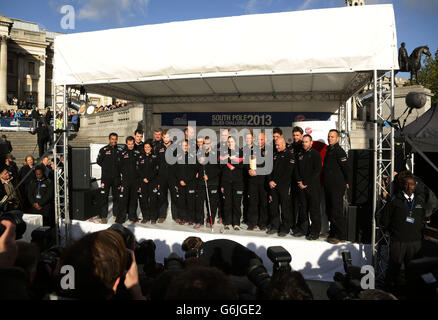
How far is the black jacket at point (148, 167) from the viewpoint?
5.37m

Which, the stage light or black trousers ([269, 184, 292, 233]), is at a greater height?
the stage light

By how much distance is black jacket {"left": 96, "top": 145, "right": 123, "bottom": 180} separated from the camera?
546 cm

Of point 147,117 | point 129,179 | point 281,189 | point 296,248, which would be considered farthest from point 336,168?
point 147,117

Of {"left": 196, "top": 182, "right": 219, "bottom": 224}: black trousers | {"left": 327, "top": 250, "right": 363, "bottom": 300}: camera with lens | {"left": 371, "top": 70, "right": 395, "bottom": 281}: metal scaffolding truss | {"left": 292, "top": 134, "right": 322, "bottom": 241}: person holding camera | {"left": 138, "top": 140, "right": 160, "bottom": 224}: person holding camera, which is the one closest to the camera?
{"left": 327, "top": 250, "right": 363, "bottom": 300}: camera with lens

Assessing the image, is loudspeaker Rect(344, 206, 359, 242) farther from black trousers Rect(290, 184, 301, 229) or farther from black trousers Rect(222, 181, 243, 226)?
black trousers Rect(222, 181, 243, 226)

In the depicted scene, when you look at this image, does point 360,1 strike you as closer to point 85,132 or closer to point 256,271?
point 85,132

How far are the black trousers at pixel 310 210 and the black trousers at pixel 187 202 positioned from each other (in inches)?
76.1

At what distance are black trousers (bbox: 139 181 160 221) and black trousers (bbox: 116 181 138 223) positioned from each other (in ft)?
0.48

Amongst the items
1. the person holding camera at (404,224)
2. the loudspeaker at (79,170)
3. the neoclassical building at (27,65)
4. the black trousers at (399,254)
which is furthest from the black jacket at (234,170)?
the neoclassical building at (27,65)

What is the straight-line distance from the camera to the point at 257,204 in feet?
16.2

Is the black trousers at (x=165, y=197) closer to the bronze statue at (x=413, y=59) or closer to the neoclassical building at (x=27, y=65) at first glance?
the bronze statue at (x=413, y=59)

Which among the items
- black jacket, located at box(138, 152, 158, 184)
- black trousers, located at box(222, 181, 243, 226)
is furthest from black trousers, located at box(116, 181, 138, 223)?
black trousers, located at box(222, 181, 243, 226)
